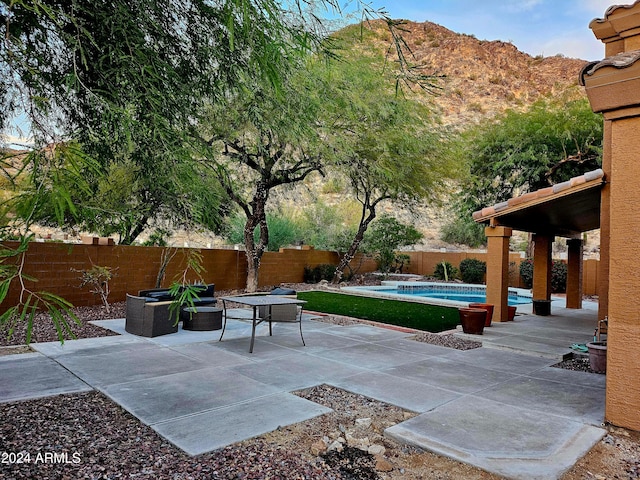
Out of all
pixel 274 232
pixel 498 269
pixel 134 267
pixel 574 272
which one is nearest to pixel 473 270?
pixel 574 272

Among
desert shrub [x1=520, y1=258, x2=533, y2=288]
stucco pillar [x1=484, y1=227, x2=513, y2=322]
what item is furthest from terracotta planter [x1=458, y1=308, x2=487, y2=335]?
desert shrub [x1=520, y1=258, x2=533, y2=288]

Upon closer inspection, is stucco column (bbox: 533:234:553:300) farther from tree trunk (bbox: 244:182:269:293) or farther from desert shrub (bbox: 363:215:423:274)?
desert shrub (bbox: 363:215:423:274)

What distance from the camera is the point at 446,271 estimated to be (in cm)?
1917

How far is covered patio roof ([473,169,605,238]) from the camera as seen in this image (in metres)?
6.73

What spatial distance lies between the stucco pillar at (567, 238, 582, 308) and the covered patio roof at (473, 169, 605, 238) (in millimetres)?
437

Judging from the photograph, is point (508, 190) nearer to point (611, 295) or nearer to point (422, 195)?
point (422, 195)

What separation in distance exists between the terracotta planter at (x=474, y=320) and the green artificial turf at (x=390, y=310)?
67 cm

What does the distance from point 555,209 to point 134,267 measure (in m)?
8.81

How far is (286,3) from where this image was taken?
3932mm

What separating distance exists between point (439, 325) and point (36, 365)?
651 centimetres

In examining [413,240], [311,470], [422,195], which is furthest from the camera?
[413,240]

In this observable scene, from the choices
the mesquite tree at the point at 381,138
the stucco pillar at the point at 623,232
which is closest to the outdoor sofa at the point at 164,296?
the mesquite tree at the point at 381,138

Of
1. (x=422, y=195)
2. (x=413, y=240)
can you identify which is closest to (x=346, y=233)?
(x=413, y=240)

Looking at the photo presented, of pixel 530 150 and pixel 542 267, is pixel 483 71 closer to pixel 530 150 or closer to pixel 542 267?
pixel 530 150
